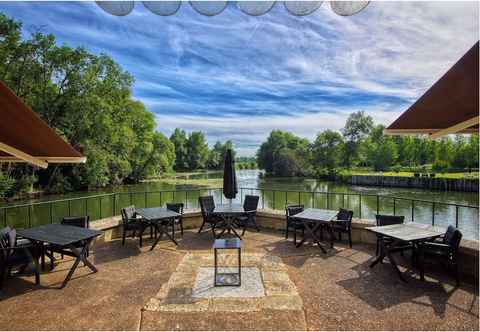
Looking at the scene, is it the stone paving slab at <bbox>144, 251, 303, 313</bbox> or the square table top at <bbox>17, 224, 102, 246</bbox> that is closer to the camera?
the stone paving slab at <bbox>144, 251, 303, 313</bbox>

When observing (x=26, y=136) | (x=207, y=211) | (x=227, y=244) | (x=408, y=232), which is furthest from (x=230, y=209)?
(x=26, y=136)

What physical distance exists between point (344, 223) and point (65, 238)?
4.88 metres

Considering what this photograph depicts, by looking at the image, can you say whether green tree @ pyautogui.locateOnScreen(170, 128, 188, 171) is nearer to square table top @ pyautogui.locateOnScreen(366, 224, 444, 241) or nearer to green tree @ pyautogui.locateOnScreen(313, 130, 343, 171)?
green tree @ pyautogui.locateOnScreen(313, 130, 343, 171)

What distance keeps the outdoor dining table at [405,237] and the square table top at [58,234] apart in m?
4.41

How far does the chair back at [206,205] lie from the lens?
6387 millimetres

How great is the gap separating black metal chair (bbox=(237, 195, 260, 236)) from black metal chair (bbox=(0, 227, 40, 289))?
12.5 ft

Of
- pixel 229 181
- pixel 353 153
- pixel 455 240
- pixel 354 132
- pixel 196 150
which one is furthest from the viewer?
pixel 196 150

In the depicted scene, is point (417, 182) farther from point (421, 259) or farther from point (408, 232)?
point (421, 259)

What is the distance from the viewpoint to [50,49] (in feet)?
62.1

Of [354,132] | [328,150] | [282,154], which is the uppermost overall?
[354,132]

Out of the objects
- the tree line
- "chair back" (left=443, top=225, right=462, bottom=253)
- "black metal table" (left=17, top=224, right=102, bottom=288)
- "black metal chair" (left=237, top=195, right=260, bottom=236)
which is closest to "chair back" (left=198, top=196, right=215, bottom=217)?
"black metal chair" (left=237, top=195, right=260, bottom=236)

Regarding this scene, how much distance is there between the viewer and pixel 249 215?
6242mm

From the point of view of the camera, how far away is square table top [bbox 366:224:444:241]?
3854mm

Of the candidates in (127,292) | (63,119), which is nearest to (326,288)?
(127,292)
